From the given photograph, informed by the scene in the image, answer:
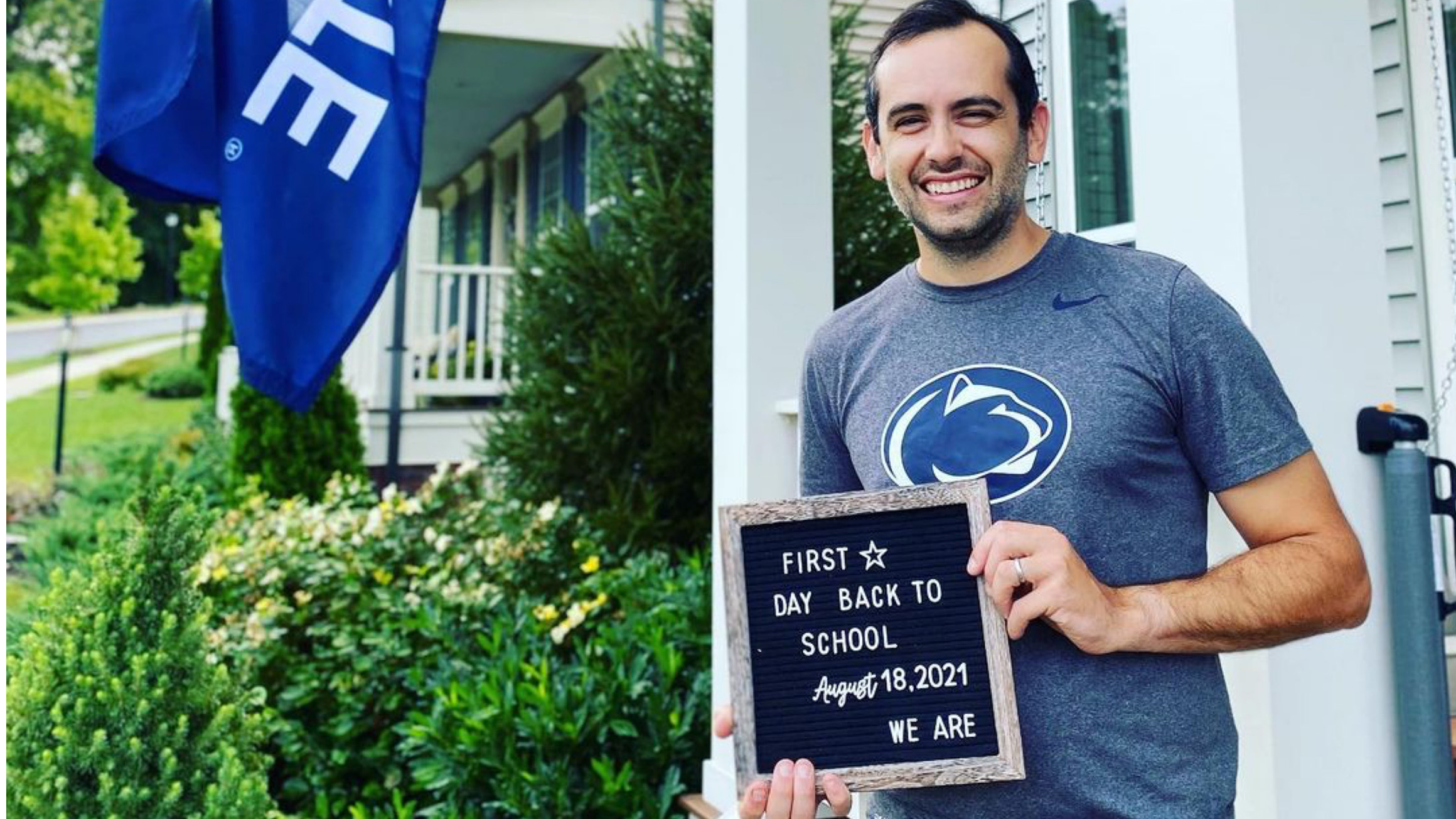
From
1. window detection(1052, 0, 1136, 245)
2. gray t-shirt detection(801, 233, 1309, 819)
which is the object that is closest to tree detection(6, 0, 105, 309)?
window detection(1052, 0, 1136, 245)

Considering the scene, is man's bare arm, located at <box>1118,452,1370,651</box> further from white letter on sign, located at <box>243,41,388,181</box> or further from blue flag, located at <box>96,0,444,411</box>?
white letter on sign, located at <box>243,41,388,181</box>

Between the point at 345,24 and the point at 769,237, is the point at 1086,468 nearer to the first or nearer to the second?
the point at 345,24

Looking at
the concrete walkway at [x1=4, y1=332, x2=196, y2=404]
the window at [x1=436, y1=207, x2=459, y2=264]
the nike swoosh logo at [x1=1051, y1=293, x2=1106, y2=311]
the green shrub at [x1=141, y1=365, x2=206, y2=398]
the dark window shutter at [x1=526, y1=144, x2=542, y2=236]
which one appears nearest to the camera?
the nike swoosh logo at [x1=1051, y1=293, x2=1106, y2=311]

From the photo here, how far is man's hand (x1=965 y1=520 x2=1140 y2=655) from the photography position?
1246 millimetres

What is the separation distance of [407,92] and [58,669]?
1776mm

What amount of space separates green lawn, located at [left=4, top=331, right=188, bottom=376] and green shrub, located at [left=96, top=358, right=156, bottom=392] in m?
1.33

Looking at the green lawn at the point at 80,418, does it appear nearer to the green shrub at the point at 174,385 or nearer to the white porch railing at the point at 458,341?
the green shrub at the point at 174,385

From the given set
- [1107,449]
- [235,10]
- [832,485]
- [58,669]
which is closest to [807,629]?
[832,485]

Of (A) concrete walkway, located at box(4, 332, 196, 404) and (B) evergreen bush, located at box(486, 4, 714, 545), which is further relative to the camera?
(A) concrete walkway, located at box(4, 332, 196, 404)

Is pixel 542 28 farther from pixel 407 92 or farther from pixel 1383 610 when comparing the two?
pixel 1383 610

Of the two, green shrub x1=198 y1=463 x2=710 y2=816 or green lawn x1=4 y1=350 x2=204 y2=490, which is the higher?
green lawn x1=4 y1=350 x2=204 y2=490

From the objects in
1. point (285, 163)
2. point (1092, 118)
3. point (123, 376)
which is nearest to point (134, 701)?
point (285, 163)

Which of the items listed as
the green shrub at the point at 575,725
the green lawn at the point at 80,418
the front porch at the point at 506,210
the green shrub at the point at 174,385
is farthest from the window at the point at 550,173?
the green shrub at the point at 174,385

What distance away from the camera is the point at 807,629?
55.9 inches
